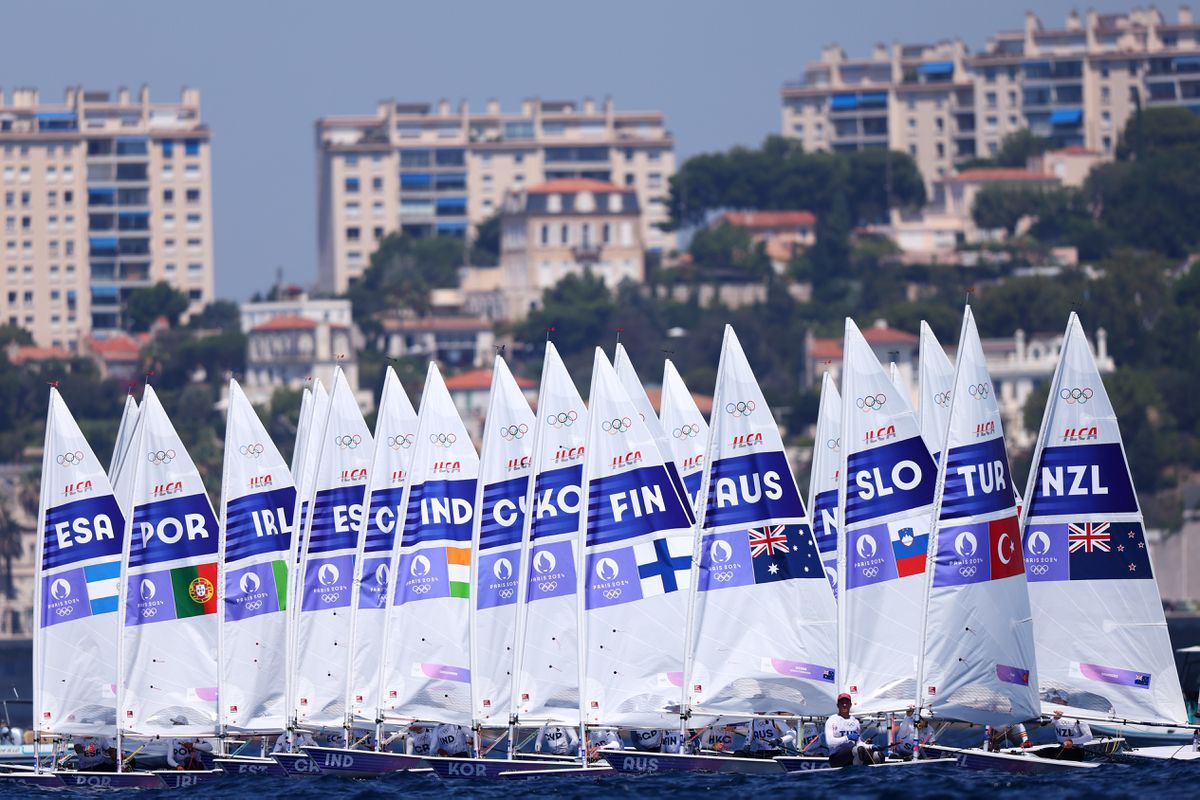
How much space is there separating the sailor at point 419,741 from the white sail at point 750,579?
6591 millimetres

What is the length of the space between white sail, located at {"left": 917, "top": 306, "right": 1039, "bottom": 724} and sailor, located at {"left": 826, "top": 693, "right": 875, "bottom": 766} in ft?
5.75

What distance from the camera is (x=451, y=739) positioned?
50.8m

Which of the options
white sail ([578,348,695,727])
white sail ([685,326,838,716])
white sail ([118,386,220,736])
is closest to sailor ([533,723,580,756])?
white sail ([578,348,695,727])

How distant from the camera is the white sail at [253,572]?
5250cm

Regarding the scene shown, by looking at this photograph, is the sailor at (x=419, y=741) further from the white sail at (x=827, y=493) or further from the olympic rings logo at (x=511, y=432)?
the white sail at (x=827, y=493)

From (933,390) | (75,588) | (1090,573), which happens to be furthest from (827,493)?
(75,588)

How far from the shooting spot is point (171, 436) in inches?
2052

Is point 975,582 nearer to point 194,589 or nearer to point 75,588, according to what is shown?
point 194,589

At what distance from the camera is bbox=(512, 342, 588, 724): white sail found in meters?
48.5

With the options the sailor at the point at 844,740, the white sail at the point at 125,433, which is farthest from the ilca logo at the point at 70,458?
the sailor at the point at 844,740

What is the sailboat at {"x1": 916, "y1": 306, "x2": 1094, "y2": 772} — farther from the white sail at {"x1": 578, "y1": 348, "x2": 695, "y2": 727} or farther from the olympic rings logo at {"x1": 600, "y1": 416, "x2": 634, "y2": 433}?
the olympic rings logo at {"x1": 600, "y1": 416, "x2": 634, "y2": 433}

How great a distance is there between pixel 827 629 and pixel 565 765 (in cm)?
525

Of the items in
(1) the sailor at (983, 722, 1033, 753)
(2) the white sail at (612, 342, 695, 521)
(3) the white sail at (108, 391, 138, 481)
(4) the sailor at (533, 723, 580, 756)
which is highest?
(3) the white sail at (108, 391, 138, 481)

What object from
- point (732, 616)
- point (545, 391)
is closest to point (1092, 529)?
point (732, 616)
